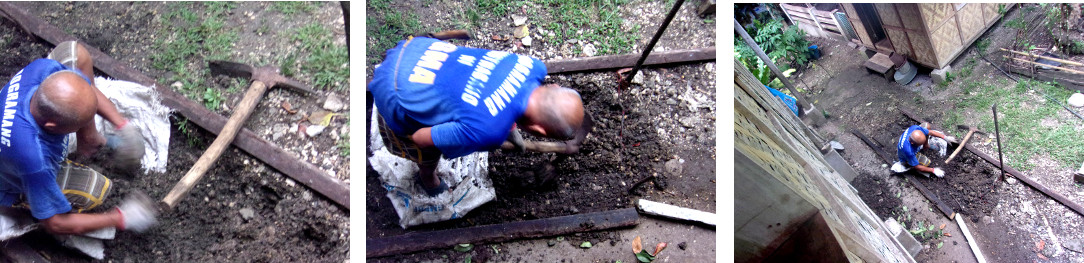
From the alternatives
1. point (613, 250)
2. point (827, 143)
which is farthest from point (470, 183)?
point (827, 143)

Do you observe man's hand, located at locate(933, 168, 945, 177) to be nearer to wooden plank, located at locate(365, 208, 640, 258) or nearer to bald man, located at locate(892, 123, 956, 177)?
bald man, located at locate(892, 123, 956, 177)

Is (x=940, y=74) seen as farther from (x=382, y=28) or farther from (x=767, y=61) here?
(x=382, y=28)

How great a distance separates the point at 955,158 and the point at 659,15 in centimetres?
397

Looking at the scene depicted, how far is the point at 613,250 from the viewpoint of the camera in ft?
7.77

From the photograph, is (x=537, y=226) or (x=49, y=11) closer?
(x=49, y=11)

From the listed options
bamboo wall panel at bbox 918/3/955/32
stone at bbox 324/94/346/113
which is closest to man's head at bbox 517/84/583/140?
stone at bbox 324/94/346/113

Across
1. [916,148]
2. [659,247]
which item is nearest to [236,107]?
[659,247]

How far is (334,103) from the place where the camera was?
1899 millimetres

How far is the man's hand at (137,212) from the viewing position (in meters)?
1.71

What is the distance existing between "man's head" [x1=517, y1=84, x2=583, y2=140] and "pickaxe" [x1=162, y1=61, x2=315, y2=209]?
3.23 ft

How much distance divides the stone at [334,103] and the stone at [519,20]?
34.3 inches

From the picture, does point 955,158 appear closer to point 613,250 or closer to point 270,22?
point 613,250

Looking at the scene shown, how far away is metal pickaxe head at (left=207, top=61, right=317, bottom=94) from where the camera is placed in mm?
1854

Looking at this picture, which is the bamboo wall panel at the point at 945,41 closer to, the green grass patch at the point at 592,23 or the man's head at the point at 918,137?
the man's head at the point at 918,137
